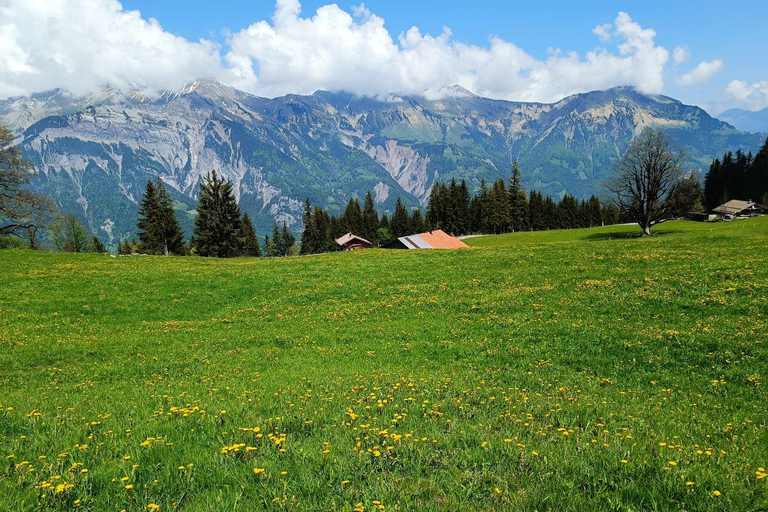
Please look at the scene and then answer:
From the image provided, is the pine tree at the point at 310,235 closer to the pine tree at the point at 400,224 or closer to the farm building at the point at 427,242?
the pine tree at the point at 400,224

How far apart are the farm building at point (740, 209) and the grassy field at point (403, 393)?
100 metres

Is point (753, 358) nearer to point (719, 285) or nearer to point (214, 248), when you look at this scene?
point (719, 285)

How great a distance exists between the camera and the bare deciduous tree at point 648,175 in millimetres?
57375

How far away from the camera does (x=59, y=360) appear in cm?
1454

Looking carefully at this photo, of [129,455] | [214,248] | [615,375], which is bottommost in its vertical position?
[615,375]

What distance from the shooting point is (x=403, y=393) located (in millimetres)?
9211

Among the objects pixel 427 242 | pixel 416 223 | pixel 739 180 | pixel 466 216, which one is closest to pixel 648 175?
pixel 427 242

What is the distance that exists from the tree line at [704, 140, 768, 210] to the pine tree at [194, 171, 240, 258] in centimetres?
12536

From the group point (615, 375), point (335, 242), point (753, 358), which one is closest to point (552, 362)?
point (615, 375)

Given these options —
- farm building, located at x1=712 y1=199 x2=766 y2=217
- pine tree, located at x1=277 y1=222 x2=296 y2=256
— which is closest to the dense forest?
pine tree, located at x1=277 y1=222 x2=296 y2=256

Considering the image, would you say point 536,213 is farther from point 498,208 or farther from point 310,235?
point 310,235

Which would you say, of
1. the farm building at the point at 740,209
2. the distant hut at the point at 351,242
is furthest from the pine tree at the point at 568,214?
the distant hut at the point at 351,242

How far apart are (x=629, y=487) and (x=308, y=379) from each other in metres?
8.11

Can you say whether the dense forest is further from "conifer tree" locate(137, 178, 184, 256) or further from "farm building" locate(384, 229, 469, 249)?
"farm building" locate(384, 229, 469, 249)
